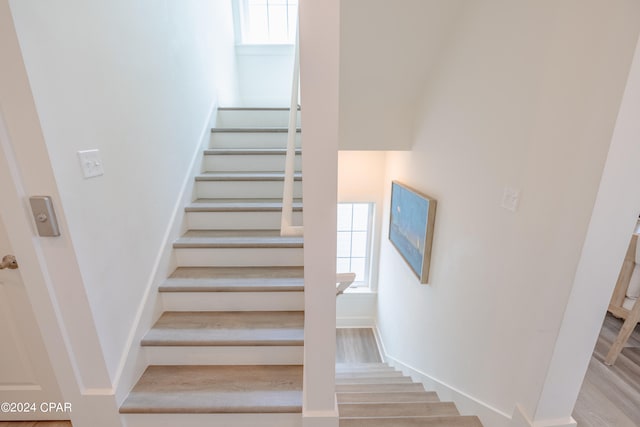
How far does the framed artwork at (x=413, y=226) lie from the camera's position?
2.34 meters

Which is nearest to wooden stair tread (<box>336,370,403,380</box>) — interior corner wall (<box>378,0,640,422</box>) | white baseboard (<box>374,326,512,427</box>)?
white baseboard (<box>374,326,512,427</box>)

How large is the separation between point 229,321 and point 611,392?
2267 millimetres

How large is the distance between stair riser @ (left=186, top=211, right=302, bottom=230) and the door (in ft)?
3.27

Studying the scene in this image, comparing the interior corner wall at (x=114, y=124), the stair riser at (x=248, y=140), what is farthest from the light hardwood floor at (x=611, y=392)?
the stair riser at (x=248, y=140)

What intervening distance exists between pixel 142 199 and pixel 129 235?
228 mm

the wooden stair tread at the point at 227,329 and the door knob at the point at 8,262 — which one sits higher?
the door knob at the point at 8,262

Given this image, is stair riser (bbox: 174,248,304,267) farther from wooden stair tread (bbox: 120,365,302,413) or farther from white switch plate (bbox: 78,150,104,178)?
white switch plate (bbox: 78,150,104,178)

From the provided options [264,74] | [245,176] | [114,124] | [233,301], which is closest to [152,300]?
[233,301]

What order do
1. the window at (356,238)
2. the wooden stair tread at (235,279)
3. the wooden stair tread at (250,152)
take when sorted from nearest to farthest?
the wooden stair tread at (235,279) < the wooden stair tread at (250,152) < the window at (356,238)

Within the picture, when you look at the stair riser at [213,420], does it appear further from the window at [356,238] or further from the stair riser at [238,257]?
the window at [356,238]

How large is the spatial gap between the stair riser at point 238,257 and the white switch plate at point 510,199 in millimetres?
1215

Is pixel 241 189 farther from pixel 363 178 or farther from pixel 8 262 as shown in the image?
pixel 363 178

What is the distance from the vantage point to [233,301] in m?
1.87

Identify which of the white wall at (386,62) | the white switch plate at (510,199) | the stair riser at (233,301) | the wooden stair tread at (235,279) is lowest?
the stair riser at (233,301)
